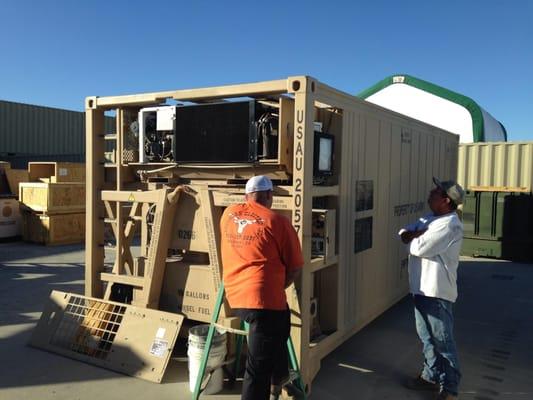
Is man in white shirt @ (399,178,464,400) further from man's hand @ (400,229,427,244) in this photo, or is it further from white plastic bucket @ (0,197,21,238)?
white plastic bucket @ (0,197,21,238)

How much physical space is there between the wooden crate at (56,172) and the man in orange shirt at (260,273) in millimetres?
11114

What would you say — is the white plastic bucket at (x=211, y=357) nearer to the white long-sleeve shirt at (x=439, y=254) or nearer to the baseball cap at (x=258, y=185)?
the baseball cap at (x=258, y=185)

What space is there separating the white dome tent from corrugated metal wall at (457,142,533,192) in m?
3.27

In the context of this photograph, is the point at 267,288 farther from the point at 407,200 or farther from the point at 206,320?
the point at 407,200

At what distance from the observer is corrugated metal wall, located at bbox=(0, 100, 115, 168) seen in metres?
22.7

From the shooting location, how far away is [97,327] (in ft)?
15.6

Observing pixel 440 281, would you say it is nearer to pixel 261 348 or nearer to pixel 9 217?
pixel 261 348

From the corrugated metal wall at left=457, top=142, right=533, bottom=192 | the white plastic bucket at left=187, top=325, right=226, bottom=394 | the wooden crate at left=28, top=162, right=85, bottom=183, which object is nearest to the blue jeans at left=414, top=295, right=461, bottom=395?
the white plastic bucket at left=187, top=325, right=226, bottom=394

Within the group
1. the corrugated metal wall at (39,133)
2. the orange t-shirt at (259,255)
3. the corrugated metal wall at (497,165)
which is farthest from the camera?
the corrugated metal wall at (39,133)

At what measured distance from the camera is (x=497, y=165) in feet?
40.8

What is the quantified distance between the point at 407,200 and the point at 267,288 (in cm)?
402

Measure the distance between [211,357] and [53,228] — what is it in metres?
10.0

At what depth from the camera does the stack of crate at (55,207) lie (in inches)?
489

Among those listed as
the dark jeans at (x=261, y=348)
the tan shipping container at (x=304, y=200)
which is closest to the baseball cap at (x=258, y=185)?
the tan shipping container at (x=304, y=200)
